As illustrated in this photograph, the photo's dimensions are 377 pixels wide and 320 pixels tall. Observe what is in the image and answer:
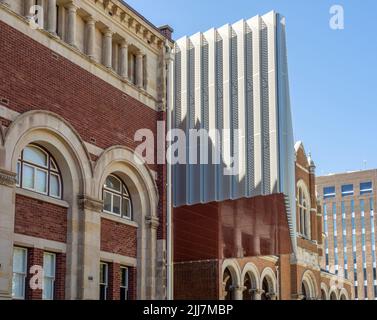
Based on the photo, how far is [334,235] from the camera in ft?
429

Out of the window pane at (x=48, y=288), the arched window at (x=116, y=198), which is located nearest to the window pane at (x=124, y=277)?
the arched window at (x=116, y=198)

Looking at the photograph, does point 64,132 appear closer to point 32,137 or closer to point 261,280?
point 32,137

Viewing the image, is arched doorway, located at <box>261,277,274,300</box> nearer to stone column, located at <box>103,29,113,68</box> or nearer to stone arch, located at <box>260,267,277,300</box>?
stone arch, located at <box>260,267,277,300</box>

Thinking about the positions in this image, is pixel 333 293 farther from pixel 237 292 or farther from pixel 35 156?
pixel 35 156

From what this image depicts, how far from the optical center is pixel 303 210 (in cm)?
4469

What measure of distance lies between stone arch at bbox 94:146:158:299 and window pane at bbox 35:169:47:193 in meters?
3.16

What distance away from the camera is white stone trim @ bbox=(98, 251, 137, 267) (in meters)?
22.4

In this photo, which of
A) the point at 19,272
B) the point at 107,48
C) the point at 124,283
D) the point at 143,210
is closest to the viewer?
the point at 19,272

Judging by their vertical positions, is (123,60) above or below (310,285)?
above

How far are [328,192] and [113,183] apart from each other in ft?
375

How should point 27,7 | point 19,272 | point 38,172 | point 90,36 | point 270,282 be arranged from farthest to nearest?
point 270,282 < point 90,36 < point 38,172 < point 27,7 < point 19,272

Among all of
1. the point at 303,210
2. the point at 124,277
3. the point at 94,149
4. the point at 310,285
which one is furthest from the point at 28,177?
the point at 303,210
